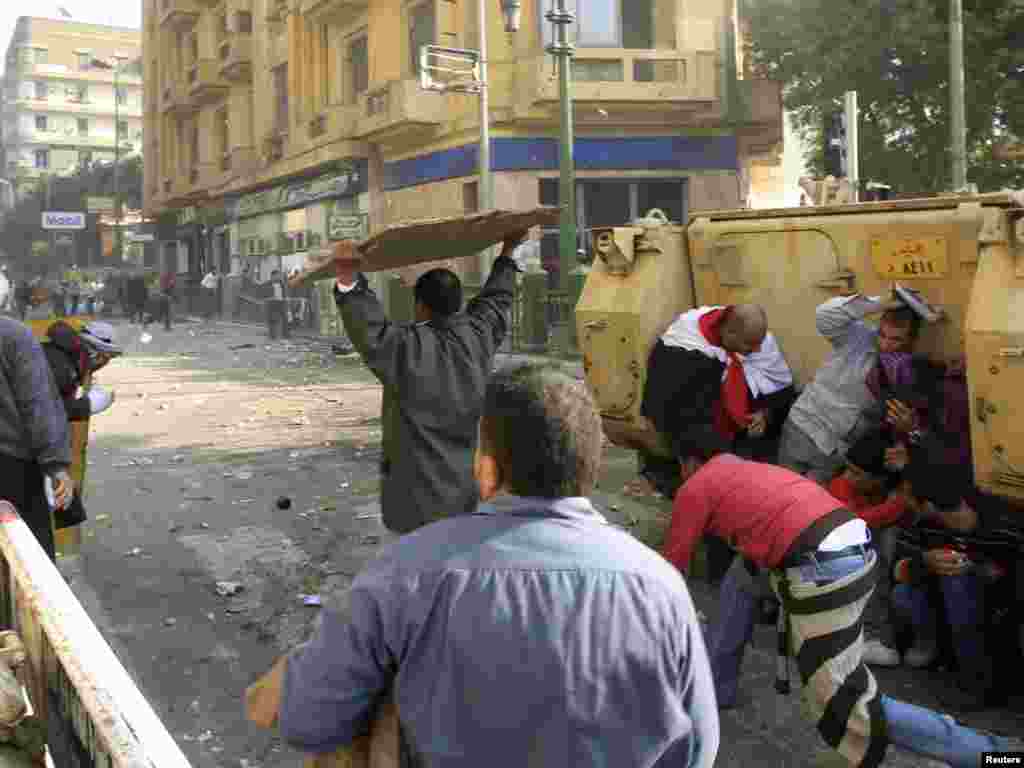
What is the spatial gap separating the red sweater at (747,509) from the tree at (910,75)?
51.0 feet

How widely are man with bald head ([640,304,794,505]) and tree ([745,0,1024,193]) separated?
13.7m

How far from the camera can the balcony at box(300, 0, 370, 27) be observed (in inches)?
1001

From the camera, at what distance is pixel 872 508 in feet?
14.7

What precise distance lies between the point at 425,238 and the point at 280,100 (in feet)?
97.0

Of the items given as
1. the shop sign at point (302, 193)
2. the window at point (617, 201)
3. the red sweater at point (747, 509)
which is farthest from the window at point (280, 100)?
the red sweater at point (747, 509)

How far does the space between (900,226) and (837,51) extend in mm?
15041

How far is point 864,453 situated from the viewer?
4.46 meters

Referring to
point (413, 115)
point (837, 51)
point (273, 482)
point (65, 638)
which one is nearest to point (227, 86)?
point (413, 115)

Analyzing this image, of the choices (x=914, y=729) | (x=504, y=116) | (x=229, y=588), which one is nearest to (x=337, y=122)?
(x=504, y=116)

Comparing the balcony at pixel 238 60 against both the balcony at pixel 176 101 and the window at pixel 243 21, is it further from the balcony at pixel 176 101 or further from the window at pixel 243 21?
the balcony at pixel 176 101

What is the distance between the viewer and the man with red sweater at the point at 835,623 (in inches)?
127

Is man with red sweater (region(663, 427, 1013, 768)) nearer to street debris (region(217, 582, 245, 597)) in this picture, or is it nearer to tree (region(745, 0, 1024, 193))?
street debris (region(217, 582, 245, 597))

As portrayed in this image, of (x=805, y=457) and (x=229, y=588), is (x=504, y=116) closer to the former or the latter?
(x=229, y=588)

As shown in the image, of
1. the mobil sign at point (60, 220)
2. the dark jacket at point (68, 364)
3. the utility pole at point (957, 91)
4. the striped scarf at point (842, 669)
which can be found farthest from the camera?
the mobil sign at point (60, 220)
